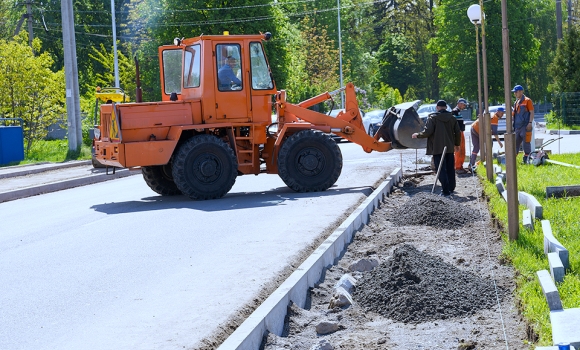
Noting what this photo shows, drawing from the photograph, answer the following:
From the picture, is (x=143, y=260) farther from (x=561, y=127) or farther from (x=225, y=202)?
(x=561, y=127)

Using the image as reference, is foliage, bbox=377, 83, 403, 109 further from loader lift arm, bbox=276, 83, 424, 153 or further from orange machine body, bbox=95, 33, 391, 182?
orange machine body, bbox=95, 33, 391, 182

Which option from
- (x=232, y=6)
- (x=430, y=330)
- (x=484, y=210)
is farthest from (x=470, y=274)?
(x=232, y=6)

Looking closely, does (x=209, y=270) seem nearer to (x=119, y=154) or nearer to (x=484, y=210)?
(x=484, y=210)

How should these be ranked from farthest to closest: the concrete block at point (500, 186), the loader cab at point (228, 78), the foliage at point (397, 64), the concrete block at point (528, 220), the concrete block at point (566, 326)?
1. the foliage at point (397, 64)
2. the loader cab at point (228, 78)
3. the concrete block at point (500, 186)
4. the concrete block at point (528, 220)
5. the concrete block at point (566, 326)

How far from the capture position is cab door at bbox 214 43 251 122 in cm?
1630

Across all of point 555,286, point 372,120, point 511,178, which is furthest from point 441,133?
point 372,120

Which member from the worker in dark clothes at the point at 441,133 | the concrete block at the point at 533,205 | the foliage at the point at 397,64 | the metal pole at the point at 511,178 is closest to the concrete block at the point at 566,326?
the metal pole at the point at 511,178

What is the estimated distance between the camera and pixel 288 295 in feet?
23.5

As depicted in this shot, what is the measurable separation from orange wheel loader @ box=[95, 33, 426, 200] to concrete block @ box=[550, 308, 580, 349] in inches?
418

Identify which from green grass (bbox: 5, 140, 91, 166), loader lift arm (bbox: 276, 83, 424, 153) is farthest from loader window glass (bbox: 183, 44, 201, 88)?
green grass (bbox: 5, 140, 91, 166)

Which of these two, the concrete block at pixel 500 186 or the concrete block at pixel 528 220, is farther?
the concrete block at pixel 500 186

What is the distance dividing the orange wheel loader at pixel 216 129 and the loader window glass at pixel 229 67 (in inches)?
0.7

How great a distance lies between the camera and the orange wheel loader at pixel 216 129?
51.6 ft

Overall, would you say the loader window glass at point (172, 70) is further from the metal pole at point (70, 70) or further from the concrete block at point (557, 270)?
the metal pole at point (70, 70)
